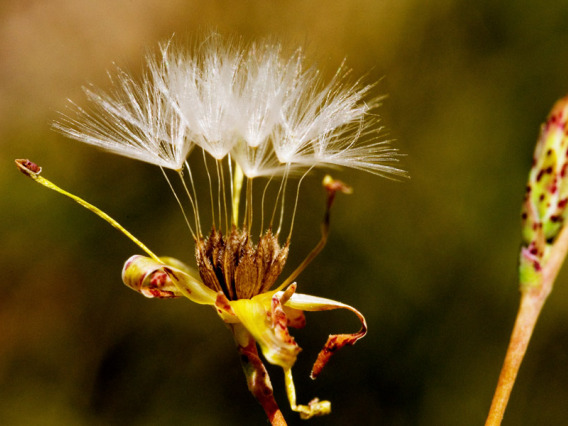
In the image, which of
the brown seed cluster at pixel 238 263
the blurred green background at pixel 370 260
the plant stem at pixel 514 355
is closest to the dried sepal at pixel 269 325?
the brown seed cluster at pixel 238 263

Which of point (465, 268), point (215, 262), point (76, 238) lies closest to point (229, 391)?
point (76, 238)

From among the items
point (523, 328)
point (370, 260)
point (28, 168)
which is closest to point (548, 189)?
point (523, 328)

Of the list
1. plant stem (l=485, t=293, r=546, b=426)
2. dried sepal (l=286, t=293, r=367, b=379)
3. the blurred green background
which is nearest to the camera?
plant stem (l=485, t=293, r=546, b=426)

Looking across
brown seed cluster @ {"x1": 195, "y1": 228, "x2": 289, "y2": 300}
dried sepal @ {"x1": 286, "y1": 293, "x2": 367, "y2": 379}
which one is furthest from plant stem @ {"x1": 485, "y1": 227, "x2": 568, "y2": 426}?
brown seed cluster @ {"x1": 195, "y1": 228, "x2": 289, "y2": 300}

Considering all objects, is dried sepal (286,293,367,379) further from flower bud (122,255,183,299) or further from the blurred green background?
the blurred green background

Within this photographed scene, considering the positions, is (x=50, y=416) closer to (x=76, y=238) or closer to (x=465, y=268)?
(x=76, y=238)
